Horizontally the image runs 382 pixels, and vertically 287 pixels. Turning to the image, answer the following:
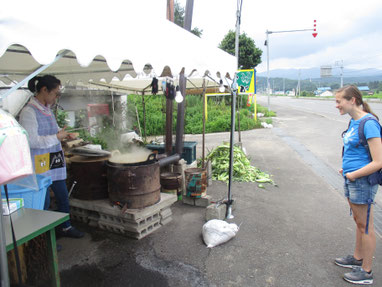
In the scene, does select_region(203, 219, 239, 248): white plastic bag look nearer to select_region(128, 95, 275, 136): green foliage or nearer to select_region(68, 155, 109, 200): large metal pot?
select_region(68, 155, 109, 200): large metal pot

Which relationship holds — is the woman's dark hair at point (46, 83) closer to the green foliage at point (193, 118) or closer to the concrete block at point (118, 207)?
the concrete block at point (118, 207)

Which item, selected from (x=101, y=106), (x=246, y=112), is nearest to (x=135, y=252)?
(x=101, y=106)

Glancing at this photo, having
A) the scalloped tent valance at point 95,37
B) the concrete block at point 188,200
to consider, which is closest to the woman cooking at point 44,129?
the scalloped tent valance at point 95,37

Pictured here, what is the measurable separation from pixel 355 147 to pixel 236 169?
4.24 meters

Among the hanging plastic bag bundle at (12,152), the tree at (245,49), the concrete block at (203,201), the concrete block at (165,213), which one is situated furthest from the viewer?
the tree at (245,49)

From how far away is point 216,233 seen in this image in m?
3.61

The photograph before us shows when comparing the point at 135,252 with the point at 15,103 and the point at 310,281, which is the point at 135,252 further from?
the point at 15,103

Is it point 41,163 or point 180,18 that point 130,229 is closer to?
point 41,163

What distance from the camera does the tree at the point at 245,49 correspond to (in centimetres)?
2142

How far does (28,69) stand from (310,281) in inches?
182

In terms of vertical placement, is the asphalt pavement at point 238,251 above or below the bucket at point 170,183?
below

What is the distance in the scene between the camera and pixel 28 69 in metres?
4.03

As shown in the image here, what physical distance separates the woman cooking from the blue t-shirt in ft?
10.4

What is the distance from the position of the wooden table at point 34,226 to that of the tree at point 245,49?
2092cm
